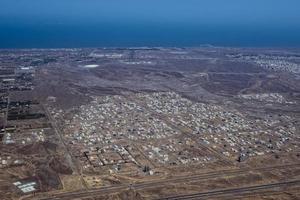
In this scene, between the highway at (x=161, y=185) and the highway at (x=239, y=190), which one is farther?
the highway at (x=239, y=190)

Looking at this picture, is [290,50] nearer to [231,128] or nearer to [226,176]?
[231,128]

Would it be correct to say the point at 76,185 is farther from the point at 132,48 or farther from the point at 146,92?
the point at 132,48

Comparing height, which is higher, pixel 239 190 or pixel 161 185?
pixel 161 185

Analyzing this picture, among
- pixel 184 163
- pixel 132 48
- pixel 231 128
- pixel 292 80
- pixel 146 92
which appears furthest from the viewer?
pixel 132 48

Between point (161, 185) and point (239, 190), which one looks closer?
point (239, 190)

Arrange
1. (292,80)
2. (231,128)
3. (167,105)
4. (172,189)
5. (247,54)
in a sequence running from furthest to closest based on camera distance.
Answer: (247,54) → (292,80) → (167,105) → (231,128) → (172,189)

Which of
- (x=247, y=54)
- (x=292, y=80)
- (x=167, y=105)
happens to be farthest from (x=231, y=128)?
(x=247, y=54)

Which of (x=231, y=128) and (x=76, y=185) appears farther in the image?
(x=231, y=128)

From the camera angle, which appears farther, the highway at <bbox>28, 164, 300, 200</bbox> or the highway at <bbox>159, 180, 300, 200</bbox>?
the highway at <bbox>159, 180, 300, 200</bbox>

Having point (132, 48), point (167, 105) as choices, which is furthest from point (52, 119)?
point (132, 48)

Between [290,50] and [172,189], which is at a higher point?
[290,50]
